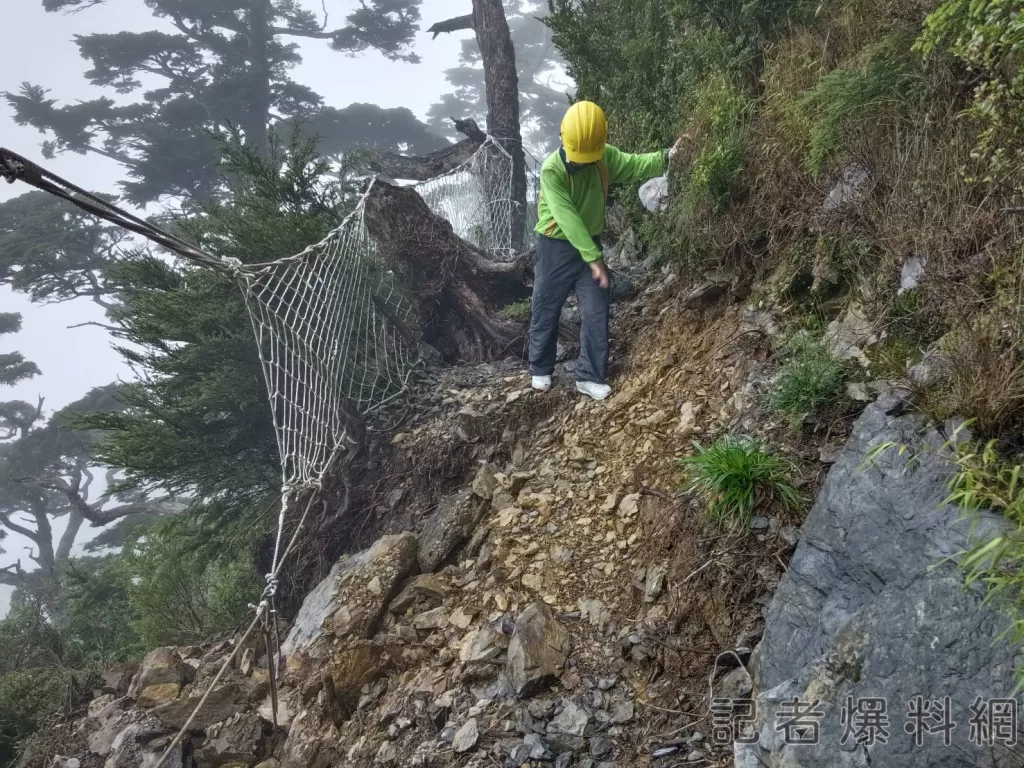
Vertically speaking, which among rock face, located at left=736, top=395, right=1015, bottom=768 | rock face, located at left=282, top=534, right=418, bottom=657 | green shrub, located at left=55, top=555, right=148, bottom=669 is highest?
rock face, located at left=736, top=395, right=1015, bottom=768

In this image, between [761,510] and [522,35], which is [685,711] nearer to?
[761,510]

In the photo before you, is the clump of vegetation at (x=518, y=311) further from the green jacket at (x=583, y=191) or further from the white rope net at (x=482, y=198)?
the white rope net at (x=482, y=198)

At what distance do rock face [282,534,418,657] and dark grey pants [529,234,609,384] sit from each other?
1304mm

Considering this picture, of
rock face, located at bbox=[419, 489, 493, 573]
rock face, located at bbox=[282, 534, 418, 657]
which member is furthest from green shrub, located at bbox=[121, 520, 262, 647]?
rock face, located at bbox=[419, 489, 493, 573]

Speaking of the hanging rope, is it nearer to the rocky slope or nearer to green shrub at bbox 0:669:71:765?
the rocky slope

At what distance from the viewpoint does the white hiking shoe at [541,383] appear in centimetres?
362

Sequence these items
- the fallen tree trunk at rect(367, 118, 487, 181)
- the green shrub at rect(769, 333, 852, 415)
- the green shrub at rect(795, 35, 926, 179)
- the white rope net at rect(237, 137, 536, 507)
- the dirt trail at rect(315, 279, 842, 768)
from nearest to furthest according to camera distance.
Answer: the dirt trail at rect(315, 279, 842, 768), the green shrub at rect(769, 333, 852, 415), the green shrub at rect(795, 35, 926, 179), the white rope net at rect(237, 137, 536, 507), the fallen tree trunk at rect(367, 118, 487, 181)

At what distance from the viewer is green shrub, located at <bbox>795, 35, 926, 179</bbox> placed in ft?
7.58

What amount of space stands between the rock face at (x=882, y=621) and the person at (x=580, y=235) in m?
1.71

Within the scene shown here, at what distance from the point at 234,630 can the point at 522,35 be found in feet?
115

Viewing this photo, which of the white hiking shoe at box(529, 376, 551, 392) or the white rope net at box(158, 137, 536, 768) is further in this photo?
the white hiking shoe at box(529, 376, 551, 392)

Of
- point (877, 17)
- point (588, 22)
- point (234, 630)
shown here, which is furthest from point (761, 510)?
point (588, 22)

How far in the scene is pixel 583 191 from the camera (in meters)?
3.39

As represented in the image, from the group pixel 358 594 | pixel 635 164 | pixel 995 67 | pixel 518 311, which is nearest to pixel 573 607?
pixel 358 594
